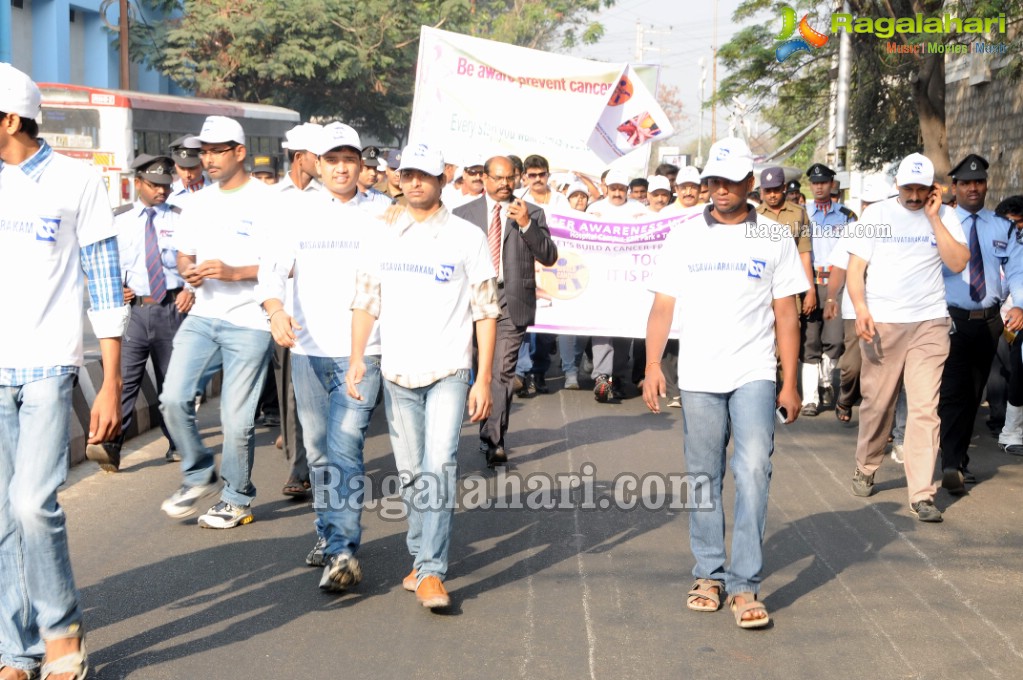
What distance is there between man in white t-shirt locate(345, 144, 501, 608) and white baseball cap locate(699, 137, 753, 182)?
1108 mm

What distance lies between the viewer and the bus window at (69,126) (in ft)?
81.6

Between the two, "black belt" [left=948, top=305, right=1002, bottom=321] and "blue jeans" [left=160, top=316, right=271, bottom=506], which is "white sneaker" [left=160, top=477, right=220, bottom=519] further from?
"black belt" [left=948, top=305, right=1002, bottom=321]

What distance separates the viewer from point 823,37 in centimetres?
2359

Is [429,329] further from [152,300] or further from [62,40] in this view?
[62,40]

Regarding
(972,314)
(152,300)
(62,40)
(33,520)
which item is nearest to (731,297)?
(33,520)

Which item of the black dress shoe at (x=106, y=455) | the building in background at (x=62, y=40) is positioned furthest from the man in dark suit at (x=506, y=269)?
the building in background at (x=62, y=40)

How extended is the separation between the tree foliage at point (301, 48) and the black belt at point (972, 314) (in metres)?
34.9

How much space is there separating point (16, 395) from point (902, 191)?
5.61 m

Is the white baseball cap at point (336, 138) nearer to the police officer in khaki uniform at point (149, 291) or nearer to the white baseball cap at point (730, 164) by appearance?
the white baseball cap at point (730, 164)

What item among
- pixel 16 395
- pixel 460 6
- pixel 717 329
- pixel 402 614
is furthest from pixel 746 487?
pixel 460 6

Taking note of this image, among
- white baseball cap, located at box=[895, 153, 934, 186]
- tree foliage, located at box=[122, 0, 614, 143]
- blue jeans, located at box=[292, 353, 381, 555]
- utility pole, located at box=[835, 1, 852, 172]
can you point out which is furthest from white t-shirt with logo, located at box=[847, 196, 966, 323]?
tree foliage, located at box=[122, 0, 614, 143]

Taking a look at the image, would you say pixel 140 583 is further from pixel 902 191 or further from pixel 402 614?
pixel 902 191

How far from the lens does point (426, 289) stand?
6.00m

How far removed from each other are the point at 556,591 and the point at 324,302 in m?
1.83
